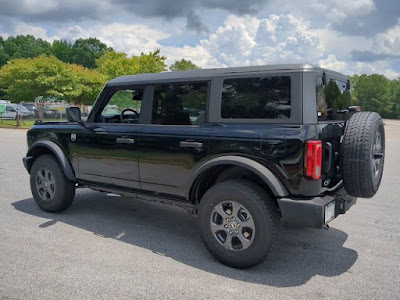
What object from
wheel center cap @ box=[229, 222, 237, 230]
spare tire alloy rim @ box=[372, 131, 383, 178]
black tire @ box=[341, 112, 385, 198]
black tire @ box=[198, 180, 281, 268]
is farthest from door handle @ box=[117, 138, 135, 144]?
spare tire alloy rim @ box=[372, 131, 383, 178]

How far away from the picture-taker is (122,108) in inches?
192

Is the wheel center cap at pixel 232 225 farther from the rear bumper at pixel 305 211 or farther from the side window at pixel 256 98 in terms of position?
the side window at pixel 256 98

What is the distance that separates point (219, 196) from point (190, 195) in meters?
0.48

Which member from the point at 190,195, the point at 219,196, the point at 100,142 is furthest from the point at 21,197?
the point at 219,196

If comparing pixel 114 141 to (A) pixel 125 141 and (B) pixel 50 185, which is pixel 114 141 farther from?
(B) pixel 50 185

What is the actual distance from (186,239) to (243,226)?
1090 mm

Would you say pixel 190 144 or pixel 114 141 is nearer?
pixel 190 144

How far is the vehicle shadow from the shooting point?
3.60m

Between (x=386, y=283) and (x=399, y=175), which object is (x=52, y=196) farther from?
(x=399, y=175)

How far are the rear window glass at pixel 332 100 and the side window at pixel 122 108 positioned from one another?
2.13m

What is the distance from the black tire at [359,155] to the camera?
343cm

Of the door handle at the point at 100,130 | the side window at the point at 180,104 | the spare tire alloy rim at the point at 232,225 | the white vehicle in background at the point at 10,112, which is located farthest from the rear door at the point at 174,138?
the white vehicle in background at the point at 10,112

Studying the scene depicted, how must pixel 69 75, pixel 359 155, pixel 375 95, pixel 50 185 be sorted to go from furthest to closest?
pixel 375 95
pixel 69 75
pixel 50 185
pixel 359 155

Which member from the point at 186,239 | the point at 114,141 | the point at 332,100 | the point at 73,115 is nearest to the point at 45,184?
the point at 73,115
